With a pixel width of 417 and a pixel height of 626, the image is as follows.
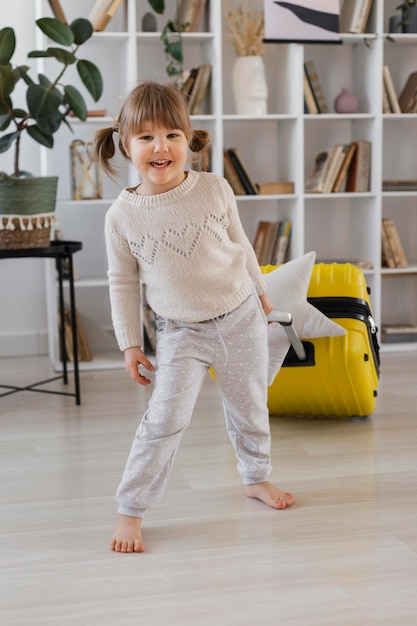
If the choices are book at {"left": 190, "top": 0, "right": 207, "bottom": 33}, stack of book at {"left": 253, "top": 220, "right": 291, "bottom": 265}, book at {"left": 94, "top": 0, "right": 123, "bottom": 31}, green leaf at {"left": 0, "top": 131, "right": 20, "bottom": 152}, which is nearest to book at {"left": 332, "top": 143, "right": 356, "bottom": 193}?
stack of book at {"left": 253, "top": 220, "right": 291, "bottom": 265}

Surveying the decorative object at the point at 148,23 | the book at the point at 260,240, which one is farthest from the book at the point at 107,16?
the book at the point at 260,240

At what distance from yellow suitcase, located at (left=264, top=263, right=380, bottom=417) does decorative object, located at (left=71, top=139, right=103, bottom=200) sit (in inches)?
49.5

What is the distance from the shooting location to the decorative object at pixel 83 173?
12.6 feet

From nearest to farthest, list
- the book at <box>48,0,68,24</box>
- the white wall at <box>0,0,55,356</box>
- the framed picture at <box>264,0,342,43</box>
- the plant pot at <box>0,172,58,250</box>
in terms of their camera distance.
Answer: the plant pot at <box>0,172,58,250</box>
the book at <box>48,0,68,24</box>
the framed picture at <box>264,0,342,43</box>
the white wall at <box>0,0,55,356</box>

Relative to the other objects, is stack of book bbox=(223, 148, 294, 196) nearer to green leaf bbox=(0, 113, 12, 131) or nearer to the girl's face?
green leaf bbox=(0, 113, 12, 131)

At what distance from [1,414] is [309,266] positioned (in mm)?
1257

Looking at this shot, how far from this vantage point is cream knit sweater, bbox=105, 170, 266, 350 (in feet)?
6.38

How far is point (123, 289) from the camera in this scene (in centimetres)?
201

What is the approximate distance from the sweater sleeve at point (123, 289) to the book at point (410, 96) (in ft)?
7.96

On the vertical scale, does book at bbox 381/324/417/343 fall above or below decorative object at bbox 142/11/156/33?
below

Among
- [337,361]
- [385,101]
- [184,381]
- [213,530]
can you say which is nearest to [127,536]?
[213,530]

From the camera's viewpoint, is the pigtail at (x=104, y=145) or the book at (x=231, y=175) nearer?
the pigtail at (x=104, y=145)

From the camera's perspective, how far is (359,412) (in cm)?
287

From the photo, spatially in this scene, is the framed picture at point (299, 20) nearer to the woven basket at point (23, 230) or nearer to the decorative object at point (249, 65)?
the decorative object at point (249, 65)
